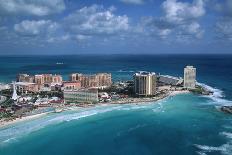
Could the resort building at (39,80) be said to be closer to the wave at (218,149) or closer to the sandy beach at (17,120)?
the sandy beach at (17,120)

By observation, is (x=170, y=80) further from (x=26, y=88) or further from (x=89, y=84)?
(x=26, y=88)

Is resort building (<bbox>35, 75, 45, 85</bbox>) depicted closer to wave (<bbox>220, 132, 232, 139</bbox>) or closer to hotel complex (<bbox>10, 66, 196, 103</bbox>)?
hotel complex (<bbox>10, 66, 196, 103</bbox>)

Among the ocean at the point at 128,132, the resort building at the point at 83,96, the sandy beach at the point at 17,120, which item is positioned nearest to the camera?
the ocean at the point at 128,132

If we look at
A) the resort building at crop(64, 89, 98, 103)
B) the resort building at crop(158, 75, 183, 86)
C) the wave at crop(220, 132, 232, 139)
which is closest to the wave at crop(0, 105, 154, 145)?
the resort building at crop(64, 89, 98, 103)

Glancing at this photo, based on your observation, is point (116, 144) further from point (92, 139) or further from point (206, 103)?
point (206, 103)

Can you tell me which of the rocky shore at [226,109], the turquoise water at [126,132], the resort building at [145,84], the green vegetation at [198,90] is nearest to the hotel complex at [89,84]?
the resort building at [145,84]

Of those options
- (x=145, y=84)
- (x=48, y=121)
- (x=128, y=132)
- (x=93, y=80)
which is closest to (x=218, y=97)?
(x=145, y=84)

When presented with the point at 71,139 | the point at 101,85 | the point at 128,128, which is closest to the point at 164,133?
the point at 128,128

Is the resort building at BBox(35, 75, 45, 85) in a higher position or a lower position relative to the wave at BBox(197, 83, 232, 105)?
higher
